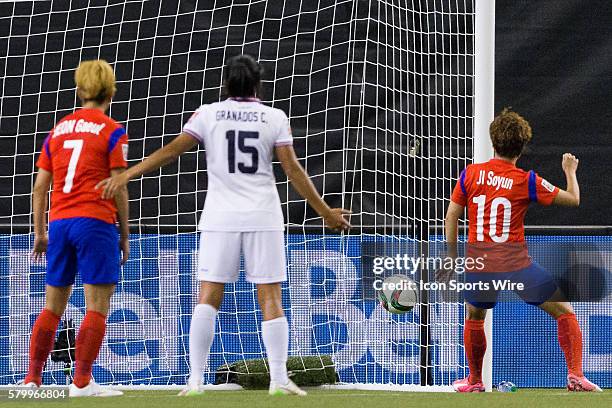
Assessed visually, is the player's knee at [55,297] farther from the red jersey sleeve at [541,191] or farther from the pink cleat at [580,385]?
the pink cleat at [580,385]

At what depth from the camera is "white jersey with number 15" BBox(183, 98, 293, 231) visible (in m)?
5.99

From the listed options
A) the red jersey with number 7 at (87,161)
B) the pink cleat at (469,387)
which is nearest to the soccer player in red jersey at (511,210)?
the pink cleat at (469,387)

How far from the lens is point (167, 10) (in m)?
10.4

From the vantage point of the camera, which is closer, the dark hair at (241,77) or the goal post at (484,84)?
the dark hair at (241,77)

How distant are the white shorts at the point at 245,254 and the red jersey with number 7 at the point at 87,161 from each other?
0.60m

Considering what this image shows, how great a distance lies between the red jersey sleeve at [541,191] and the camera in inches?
294

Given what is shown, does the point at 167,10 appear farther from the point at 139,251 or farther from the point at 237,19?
the point at 139,251

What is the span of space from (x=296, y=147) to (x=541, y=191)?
10.5ft

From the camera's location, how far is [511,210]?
749cm

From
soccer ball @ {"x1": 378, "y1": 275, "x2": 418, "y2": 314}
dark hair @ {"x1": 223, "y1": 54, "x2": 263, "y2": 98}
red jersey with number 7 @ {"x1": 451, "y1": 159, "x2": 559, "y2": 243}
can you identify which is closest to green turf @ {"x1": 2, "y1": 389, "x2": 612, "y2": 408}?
red jersey with number 7 @ {"x1": 451, "y1": 159, "x2": 559, "y2": 243}

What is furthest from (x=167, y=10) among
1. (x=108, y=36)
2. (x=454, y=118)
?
(x=454, y=118)

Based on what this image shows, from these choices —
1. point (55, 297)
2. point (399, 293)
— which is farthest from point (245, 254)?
point (399, 293)

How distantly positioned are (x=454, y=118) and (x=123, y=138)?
3982 mm

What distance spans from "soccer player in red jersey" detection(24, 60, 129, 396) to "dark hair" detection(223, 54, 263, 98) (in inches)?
24.8
